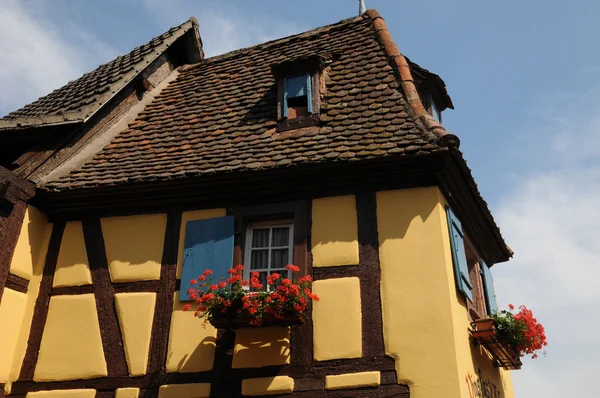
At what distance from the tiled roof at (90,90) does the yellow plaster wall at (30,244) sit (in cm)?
131

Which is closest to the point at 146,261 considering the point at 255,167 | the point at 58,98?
the point at 255,167

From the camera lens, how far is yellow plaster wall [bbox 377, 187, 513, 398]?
6.28 m

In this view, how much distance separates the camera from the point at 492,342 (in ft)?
24.3

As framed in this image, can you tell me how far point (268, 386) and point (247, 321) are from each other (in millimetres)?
739

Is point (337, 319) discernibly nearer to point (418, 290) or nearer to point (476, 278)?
point (418, 290)

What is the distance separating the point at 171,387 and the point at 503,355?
13.6 ft

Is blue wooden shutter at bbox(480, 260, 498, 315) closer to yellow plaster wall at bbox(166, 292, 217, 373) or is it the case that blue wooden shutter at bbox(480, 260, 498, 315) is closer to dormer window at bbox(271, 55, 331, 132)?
dormer window at bbox(271, 55, 331, 132)

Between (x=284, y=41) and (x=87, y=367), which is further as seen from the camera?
(x=284, y=41)

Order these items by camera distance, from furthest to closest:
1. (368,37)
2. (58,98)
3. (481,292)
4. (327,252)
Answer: (58,98), (368,37), (481,292), (327,252)

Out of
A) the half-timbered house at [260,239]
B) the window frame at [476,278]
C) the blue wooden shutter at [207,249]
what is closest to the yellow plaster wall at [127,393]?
the half-timbered house at [260,239]

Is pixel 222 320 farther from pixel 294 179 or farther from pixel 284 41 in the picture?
pixel 284 41

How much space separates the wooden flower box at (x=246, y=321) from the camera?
21.5 feet

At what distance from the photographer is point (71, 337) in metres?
7.50

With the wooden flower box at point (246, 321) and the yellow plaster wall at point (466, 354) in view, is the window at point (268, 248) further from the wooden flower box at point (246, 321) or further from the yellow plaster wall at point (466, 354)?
the yellow plaster wall at point (466, 354)
